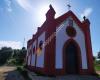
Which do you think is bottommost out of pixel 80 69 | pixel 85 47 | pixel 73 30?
pixel 80 69

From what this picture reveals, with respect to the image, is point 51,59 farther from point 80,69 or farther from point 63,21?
point 63,21

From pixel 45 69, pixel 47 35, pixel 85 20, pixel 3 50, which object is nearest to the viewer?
pixel 45 69

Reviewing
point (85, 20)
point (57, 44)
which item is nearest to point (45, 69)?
point (57, 44)

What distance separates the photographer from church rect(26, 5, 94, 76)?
40.7ft

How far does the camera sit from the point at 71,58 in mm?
13648

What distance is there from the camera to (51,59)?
40.2 feet

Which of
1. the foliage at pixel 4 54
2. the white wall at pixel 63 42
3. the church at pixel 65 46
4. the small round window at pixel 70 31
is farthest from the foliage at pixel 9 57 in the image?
the small round window at pixel 70 31

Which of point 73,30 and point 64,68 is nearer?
point 64,68

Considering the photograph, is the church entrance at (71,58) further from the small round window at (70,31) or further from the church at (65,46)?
the small round window at (70,31)

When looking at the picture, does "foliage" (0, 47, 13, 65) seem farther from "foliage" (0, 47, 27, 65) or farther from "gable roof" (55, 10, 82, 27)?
"gable roof" (55, 10, 82, 27)

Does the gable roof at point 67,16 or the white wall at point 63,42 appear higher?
the gable roof at point 67,16

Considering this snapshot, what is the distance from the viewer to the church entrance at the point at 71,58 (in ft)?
43.4

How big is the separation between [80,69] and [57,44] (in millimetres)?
3866

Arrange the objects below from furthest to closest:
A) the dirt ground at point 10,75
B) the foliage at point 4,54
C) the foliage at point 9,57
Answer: the foliage at point 4,54 → the foliage at point 9,57 → the dirt ground at point 10,75
